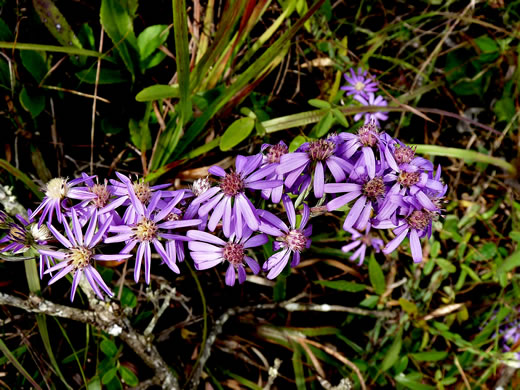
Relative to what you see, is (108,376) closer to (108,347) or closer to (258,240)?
Answer: (108,347)

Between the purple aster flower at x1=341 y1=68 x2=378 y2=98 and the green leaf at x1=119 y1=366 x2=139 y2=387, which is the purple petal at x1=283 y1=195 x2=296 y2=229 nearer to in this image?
the green leaf at x1=119 y1=366 x2=139 y2=387

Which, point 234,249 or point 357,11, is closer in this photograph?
point 234,249

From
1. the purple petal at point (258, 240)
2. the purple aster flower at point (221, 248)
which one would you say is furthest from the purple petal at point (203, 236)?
the purple petal at point (258, 240)

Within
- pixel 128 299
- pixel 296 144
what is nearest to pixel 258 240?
pixel 296 144

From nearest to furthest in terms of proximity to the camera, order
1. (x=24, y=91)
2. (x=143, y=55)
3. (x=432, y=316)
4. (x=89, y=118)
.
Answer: (x=24, y=91), (x=143, y=55), (x=89, y=118), (x=432, y=316)

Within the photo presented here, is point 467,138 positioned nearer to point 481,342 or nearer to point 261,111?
A: point 481,342

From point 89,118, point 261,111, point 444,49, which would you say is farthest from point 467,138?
point 89,118
